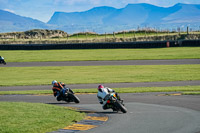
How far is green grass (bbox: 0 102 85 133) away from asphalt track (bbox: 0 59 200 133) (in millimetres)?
1500

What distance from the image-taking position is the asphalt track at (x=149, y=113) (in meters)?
14.1

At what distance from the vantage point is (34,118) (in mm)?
15984

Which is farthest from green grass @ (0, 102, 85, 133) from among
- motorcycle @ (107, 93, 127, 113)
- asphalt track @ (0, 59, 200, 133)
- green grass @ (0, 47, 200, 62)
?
green grass @ (0, 47, 200, 62)

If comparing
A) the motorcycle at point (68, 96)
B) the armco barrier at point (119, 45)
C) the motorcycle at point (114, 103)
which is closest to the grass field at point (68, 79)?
the armco barrier at point (119, 45)

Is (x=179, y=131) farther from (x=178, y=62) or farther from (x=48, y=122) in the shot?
(x=178, y=62)

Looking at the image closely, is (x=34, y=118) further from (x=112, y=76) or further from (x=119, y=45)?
(x=119, y=45)

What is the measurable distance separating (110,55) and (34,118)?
153 ft

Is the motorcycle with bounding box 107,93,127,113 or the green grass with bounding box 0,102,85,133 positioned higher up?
the motorcycle with bounding box 107,93,127,113

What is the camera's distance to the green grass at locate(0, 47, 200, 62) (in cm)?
5725

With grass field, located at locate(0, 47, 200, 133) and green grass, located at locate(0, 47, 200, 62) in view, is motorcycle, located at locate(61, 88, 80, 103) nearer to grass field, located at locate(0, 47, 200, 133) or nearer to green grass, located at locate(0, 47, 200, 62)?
grass field, located at locate(0, 47, 200, 133)

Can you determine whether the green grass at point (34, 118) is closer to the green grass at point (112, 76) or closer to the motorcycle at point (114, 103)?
the motorcycle at point (114, 103)

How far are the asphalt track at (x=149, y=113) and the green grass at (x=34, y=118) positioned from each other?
1500mm

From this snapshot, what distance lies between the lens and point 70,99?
21.7 metres

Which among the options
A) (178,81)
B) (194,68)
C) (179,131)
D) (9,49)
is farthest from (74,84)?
(9,49)
